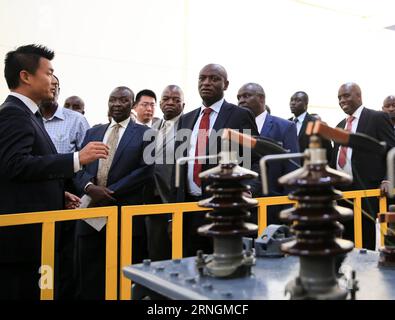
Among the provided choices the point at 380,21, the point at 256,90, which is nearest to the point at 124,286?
the point at 256,90

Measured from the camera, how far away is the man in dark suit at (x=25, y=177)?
236cm

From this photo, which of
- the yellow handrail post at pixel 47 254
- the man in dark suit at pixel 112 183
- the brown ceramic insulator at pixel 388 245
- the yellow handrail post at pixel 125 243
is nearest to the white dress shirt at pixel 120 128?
the man in dark suit at pixel 112 183

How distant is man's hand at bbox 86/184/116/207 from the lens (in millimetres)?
3227

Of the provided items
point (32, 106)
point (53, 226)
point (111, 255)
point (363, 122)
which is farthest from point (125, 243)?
point (363, 122)

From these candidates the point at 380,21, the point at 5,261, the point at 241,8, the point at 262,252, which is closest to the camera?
the point at 262,252

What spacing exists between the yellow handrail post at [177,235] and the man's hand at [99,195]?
2.77 feet

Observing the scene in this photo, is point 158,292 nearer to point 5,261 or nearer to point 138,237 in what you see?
point 5,261

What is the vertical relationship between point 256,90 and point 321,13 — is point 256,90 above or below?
below

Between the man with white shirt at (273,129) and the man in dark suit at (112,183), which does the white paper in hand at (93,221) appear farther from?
the man with white shirt at (273,129)

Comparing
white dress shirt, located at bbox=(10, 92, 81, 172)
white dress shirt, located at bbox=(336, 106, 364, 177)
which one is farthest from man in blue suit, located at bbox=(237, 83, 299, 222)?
white dress shirt, located at bbox=(10, 92, 81, 172)

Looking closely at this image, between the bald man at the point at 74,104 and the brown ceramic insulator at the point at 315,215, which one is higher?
the bald man at the point at 74,104
